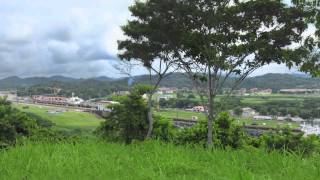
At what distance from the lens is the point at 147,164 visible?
224 inches

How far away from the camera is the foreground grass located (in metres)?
4.98

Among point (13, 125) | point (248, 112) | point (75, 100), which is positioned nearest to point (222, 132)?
point (13, 125)

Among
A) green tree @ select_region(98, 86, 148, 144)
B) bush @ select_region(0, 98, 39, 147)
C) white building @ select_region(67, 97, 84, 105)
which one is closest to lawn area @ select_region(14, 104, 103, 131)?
white building @ select_region(67, 97, 84, 105)

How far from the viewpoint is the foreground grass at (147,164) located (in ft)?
16.4

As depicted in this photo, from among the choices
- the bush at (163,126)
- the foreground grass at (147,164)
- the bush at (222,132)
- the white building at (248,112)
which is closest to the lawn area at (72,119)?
the white building at (248,112)

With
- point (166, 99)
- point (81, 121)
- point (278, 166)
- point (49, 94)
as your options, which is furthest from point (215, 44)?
point (49, 94)

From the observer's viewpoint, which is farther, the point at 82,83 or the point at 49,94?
the point at 49,94

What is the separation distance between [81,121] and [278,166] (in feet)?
169

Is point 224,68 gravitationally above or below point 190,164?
above

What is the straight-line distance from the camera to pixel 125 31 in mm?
18656

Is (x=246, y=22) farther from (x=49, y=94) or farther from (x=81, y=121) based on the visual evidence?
(x=49, y=94)

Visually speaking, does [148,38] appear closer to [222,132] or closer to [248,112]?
[222,132]

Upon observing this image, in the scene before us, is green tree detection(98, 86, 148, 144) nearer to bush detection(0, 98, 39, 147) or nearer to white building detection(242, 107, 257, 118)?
bush detection(0, 98, 39, 147)

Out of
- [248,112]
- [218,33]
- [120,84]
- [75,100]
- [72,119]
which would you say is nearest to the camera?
[218,33]
